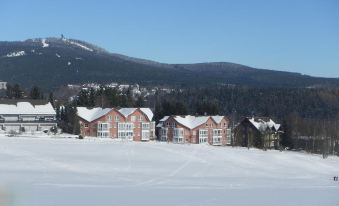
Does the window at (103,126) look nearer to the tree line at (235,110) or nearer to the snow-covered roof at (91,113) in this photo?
the snow-covered roof at (91,113)

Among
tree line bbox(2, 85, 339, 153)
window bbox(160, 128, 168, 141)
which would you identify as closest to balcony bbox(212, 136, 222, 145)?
window bbox(160, 128, 168, 141)

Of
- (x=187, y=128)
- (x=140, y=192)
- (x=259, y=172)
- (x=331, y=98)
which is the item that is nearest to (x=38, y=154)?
(x=259, y=172)

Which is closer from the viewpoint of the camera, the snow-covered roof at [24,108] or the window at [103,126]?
the snow-covered roof at [24,108]

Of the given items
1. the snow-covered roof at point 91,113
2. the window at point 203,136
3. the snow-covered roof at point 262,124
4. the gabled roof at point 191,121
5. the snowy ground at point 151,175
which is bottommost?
the snowy ground at point 151,175

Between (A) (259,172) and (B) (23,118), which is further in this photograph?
(B) (23,118)

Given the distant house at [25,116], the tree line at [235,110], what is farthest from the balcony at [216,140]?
the distant house at [25,116]

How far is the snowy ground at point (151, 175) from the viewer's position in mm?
20469

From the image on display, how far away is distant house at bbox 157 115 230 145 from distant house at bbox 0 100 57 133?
15504 millimetres

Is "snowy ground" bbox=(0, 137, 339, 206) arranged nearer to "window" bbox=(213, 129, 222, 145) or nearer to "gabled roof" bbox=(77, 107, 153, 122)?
"gabled roof" bbox=(77, 107, 153, 122)

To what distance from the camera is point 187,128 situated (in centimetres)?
7019

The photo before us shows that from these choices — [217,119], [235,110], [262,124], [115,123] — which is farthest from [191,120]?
[235,110]

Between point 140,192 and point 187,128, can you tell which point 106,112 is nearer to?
point 187,128

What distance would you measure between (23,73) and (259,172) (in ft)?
556

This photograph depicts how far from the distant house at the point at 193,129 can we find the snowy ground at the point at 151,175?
19.6 meters
